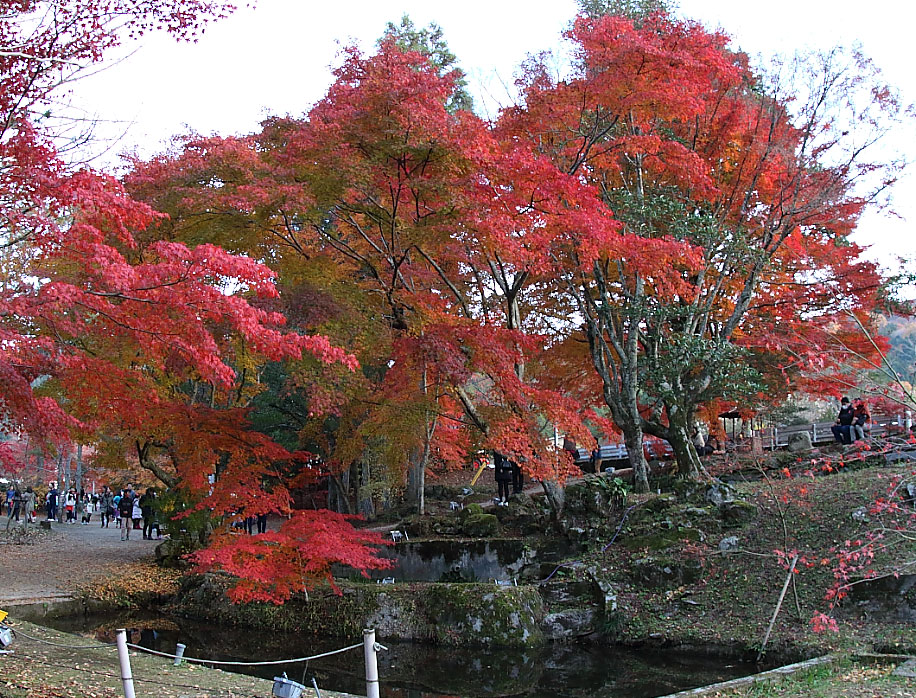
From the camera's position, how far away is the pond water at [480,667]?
27.6ft

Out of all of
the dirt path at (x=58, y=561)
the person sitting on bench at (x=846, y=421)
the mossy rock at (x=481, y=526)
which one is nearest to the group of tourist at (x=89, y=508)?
the dirt path at (x=58, y=561)

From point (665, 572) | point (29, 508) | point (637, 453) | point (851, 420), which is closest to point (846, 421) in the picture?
point (851, 420)

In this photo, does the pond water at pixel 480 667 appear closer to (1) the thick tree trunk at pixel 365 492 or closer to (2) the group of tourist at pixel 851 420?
(1) the thick tree trunk at pixel 365 492

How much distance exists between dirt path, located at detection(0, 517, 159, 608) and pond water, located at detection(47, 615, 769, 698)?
2462mm

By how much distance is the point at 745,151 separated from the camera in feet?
46.6

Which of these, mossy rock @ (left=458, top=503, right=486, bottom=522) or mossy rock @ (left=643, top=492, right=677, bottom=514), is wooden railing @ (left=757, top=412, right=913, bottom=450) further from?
mossy rock @ (left=458, top=503, right=486, bottom=522)

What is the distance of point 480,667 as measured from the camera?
31.4ft

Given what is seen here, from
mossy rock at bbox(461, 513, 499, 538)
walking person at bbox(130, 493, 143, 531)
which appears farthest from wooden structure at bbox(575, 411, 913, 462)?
walking person at bbox(130, 493, 143, 531)

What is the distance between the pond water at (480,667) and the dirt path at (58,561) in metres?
2.46

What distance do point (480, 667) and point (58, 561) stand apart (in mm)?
11704

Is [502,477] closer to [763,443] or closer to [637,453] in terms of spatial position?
[637,453]

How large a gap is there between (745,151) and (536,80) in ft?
14.6

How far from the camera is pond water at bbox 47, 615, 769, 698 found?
8.40m

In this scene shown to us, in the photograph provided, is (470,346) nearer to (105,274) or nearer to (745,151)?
(105,274)
